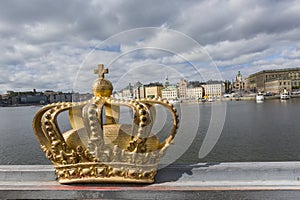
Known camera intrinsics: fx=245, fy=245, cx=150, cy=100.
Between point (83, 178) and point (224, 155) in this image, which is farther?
point (224, 155)

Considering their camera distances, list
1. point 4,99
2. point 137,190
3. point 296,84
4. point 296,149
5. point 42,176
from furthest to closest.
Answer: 1. point 296,84
2. point 4,99
3. point 296,149
4. point 42,176
5. point 137,190

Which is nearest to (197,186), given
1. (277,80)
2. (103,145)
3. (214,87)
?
(103,145)

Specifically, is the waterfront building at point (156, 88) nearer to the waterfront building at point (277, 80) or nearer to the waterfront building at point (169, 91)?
the waterfront building at point (169, 91)

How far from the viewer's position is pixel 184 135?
16.6 metres

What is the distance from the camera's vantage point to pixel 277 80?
11250cm

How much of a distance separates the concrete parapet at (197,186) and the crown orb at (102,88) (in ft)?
5.54

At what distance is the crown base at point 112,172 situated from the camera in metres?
4.36

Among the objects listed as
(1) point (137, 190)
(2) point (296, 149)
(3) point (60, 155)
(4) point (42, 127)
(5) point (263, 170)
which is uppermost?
(4) point (42, 127)

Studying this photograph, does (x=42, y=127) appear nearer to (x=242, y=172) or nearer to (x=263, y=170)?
(x=242, y=172)

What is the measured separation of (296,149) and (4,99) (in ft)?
385

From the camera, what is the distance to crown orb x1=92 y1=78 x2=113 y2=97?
476 cm

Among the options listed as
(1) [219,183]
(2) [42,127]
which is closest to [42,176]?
(2) [42,127]

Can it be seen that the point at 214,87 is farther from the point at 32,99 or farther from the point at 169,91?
the point at 32,99

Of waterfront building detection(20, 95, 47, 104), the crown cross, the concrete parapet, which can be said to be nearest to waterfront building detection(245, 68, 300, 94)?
waterfront building detection(20, 95, 47, 104)
